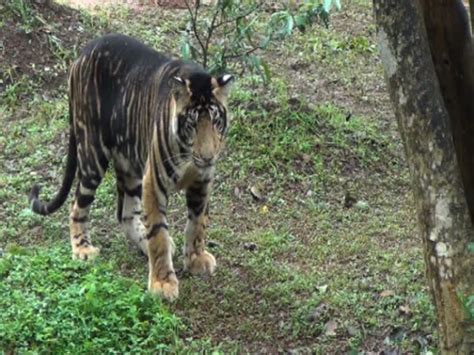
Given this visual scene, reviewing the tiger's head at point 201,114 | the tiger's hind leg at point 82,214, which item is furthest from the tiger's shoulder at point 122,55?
the tiger's hind leg at point 82,214

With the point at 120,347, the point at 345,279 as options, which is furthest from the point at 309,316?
the point at 120,347

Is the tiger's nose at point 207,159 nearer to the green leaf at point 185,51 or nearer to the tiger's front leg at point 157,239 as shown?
the tiger's front leg at point 157,239

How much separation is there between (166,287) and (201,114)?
43.1 inches

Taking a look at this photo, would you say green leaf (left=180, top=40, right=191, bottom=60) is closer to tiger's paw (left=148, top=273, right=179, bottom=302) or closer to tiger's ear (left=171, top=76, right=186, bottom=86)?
tiger's ear (left=171, top=76, right=186, bottom=86)

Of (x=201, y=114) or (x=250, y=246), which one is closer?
(x=201, y=114)

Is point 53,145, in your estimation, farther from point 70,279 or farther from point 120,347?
point 120,347

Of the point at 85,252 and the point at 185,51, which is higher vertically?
the point at 185,51

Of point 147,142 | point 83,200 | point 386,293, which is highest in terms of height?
point 147,142

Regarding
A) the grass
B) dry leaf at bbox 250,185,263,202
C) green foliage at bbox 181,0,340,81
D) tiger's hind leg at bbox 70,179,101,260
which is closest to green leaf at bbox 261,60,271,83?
green foliage at bbox 181,0,340,81

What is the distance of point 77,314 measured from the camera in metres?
5.12

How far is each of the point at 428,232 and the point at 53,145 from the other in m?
5.04

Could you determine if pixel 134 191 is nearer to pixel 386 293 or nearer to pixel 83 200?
pixel 83 200

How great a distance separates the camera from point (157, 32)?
36.0 feet

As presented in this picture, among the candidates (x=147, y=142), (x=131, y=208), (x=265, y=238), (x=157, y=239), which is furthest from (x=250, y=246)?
(x=147, y=142)
